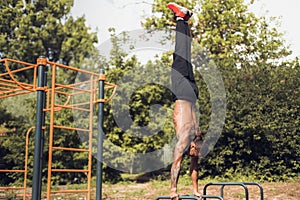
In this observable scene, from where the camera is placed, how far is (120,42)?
1273 cm

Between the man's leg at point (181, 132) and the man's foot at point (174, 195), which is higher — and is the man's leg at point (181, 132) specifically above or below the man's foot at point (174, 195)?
above

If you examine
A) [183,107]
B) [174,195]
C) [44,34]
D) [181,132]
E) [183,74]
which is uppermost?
[44,34]

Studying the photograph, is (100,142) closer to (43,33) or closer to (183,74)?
(183,74)

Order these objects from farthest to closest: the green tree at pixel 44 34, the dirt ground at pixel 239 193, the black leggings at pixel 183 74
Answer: the green tree at pixel 44 34 < the dirt ground at pixel 239 193 < the black leggings at pixel 183 74

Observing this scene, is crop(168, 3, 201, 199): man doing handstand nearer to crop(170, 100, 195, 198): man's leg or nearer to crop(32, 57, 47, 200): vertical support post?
crop(170, 100, 195, 198): man's leg

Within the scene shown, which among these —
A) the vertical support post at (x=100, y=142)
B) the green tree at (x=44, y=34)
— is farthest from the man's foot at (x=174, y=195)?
the green tree at (x=44, y=34)

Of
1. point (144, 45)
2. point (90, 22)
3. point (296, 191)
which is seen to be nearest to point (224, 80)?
point (296, 191)

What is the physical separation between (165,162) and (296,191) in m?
4.97

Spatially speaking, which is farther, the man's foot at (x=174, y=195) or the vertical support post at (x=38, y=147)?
the vertical support post at (x=38, y=147)

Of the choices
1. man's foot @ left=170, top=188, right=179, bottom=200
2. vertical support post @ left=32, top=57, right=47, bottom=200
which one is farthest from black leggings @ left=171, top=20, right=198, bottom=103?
vertical support post @ left=32, top=57, right=47, bottom=200

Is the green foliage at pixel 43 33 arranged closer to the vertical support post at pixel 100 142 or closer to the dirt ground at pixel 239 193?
the dirt ground at pixel 239 193

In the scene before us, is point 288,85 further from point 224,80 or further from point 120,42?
point 120,42

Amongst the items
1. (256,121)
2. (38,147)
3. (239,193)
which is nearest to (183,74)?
(38,147)

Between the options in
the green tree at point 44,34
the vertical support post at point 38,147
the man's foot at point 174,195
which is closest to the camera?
the man's foot at point 174,195
